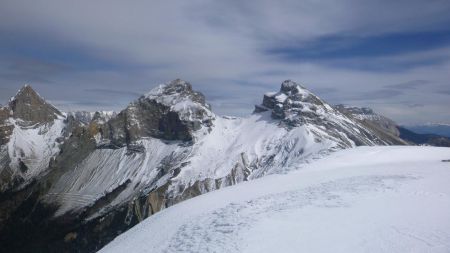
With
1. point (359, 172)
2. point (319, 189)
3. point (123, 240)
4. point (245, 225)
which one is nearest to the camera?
point (245, 225)

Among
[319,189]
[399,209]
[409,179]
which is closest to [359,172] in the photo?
[409,179]

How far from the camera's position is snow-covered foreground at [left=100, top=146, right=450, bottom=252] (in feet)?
53.2

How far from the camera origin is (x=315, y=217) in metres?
19.1

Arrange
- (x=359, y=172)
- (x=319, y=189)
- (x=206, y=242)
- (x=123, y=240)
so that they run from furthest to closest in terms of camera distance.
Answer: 1. (x=359, y=172)
2. (x=319, y=189)
3. (x=123, y=240)
4. (x=206, y=242)

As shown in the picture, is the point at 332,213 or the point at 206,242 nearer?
the point at 206,242

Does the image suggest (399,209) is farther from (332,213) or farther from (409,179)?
(409,179)

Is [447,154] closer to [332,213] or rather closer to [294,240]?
[332,213]

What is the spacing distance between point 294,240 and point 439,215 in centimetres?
600

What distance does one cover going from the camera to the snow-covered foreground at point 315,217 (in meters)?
16.2

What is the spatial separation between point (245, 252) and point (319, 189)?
886cm

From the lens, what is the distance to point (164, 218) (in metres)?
21.6

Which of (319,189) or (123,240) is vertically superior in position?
(319,189)

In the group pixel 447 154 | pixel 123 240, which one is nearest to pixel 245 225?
pixel 123 240

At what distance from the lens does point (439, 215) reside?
18109 millimetres
